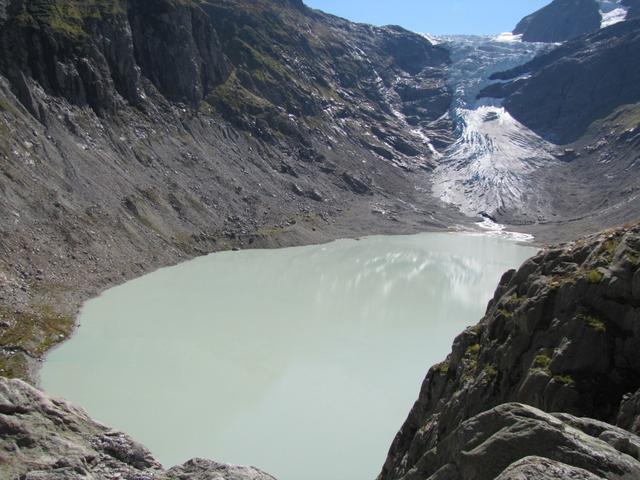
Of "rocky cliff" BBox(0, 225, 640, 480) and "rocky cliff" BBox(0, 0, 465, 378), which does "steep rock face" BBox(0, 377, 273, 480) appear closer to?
"rocky cliff" BBox(0, 225, 640, 480)

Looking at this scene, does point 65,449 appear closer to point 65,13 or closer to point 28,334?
point 28,334

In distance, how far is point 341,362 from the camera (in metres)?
35.8

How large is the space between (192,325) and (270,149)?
72.1 meters

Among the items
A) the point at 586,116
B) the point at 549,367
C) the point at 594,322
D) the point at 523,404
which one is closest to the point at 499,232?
the point at 586,116

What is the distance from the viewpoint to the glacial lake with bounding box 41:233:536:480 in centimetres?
2471

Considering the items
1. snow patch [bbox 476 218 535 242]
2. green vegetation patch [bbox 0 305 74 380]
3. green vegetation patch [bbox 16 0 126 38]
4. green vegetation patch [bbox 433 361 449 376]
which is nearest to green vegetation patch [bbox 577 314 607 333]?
green vegetation patch [bbox 433 361 449 376]

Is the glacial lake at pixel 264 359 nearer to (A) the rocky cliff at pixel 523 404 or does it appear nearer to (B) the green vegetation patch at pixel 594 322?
(A) the rocky cliff at pixel 523 404

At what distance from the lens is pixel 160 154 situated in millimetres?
81625

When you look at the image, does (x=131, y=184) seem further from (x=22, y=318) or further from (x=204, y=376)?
(x=204, y=376)

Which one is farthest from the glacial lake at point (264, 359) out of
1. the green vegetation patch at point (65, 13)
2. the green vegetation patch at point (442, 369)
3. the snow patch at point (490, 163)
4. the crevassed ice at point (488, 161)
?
the crevassed ice at point (488, 161)

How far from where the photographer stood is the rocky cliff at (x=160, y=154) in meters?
48.4

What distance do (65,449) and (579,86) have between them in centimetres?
18597

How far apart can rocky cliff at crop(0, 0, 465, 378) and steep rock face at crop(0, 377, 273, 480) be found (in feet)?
75.4

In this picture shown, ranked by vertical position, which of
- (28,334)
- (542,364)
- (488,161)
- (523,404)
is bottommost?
(523,404)
